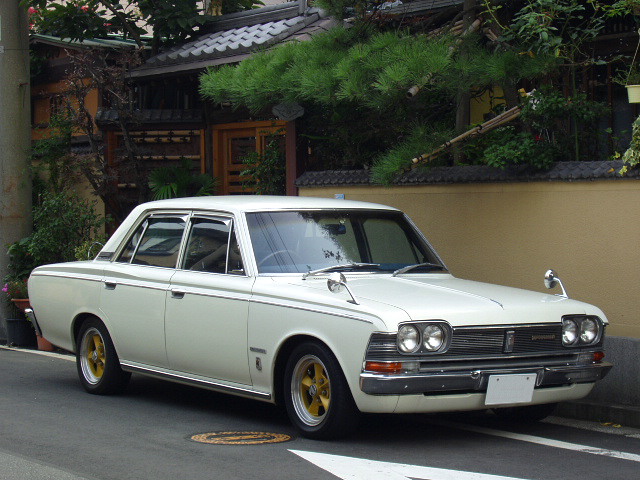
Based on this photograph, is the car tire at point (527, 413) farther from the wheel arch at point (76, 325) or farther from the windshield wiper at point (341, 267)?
the wheel arch at point (76, 325)

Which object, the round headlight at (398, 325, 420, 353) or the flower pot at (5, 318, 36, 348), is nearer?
the round headlight at (398, 325, 420, 353)

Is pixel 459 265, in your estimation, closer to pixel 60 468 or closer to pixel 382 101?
pixel 382 101

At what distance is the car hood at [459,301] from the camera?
6.69 m

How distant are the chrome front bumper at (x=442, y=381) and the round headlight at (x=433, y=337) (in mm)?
163

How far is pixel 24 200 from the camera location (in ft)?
45.9

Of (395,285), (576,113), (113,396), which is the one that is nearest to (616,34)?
(576,113)

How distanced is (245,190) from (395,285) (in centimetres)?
793

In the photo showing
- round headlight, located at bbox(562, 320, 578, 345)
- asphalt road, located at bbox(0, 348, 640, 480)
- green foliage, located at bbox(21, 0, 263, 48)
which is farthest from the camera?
green foliage, located at bbox(21, 0, 263, 48)

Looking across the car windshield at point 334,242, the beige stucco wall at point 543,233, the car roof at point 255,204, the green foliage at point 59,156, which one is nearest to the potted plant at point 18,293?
the green foliage at point 59,156

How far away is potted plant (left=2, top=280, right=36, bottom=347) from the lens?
1331 centimetres

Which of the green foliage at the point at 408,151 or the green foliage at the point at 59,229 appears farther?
the green foliage at the point at 59,229

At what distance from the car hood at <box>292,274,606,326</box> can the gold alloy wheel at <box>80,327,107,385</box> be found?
254 centimetres

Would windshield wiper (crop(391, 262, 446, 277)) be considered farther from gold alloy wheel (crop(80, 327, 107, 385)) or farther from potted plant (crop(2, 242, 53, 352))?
potted plant (crop(2, 242, 53, 352))

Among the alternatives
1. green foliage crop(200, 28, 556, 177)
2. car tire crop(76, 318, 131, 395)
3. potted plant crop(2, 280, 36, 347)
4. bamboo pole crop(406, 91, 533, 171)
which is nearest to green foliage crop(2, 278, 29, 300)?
potted plant crop(2, 280, 36, 347)
